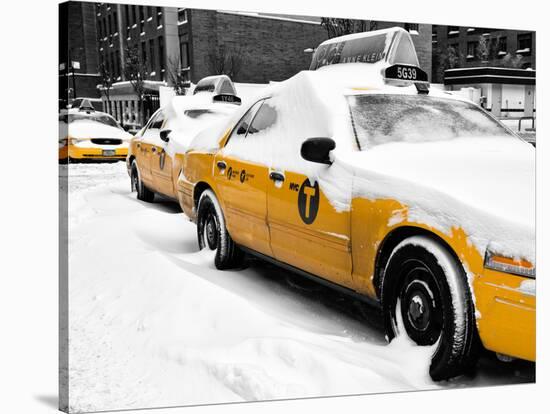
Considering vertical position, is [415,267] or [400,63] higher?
[400,63]

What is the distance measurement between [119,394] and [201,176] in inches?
74.0

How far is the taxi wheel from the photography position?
4.99 metres

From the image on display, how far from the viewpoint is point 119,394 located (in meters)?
3.48

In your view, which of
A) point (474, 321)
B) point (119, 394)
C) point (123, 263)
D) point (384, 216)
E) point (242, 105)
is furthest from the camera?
point (242, 105)

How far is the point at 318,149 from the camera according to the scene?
11.5 ft

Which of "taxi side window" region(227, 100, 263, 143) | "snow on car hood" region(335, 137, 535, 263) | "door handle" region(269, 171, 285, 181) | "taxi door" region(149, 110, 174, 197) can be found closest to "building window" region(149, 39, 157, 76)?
"taxi side window" region(227, 100, 263, 143)

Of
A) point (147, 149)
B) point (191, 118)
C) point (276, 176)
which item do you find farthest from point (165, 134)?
point (276, 176)

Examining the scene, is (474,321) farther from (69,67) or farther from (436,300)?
(69,67)

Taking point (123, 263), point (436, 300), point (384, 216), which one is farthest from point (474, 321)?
point (123, 263)

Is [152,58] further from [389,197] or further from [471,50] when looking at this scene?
[471,50]

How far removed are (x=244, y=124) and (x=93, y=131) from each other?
100 cm

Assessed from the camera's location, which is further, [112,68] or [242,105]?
[242,105]

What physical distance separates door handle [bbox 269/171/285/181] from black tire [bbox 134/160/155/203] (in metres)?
1.33

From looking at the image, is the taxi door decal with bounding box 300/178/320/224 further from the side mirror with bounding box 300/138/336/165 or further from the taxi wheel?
the taxi wheel
